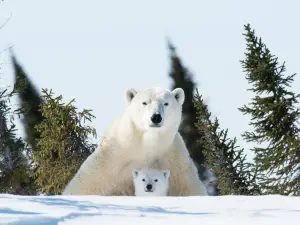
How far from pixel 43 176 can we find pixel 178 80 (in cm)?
1566

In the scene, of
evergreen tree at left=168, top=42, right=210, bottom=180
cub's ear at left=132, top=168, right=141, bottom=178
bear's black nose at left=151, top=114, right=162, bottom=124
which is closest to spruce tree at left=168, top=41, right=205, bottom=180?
evergreen tree at left=168, top=42, right=210, bottom=180

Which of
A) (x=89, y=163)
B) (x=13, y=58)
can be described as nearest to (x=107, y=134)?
(x=89, y=163)

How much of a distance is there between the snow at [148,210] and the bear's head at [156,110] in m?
5.34

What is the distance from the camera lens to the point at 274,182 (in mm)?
22844

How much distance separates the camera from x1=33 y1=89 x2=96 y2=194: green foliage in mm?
19766

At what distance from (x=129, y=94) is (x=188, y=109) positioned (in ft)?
68.3

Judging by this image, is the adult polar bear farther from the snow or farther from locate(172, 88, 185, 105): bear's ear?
the snow

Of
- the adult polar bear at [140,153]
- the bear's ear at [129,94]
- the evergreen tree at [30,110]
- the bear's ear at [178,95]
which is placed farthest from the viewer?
the evergreen tree at [30,110]

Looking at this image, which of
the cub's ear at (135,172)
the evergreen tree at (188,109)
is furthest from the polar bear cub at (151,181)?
the evergreen tree at (188,109)

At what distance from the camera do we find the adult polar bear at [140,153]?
12508 millimetres

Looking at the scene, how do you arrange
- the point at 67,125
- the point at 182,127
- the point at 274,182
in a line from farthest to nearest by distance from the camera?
the point at 182,127, the point at 274,182, the point at 67,125

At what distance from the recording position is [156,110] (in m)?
12.2

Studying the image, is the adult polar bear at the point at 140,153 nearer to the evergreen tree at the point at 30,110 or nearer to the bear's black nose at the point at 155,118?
the bear's black nose at the point at 155,118

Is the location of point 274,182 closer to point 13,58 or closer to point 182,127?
point 182,127
